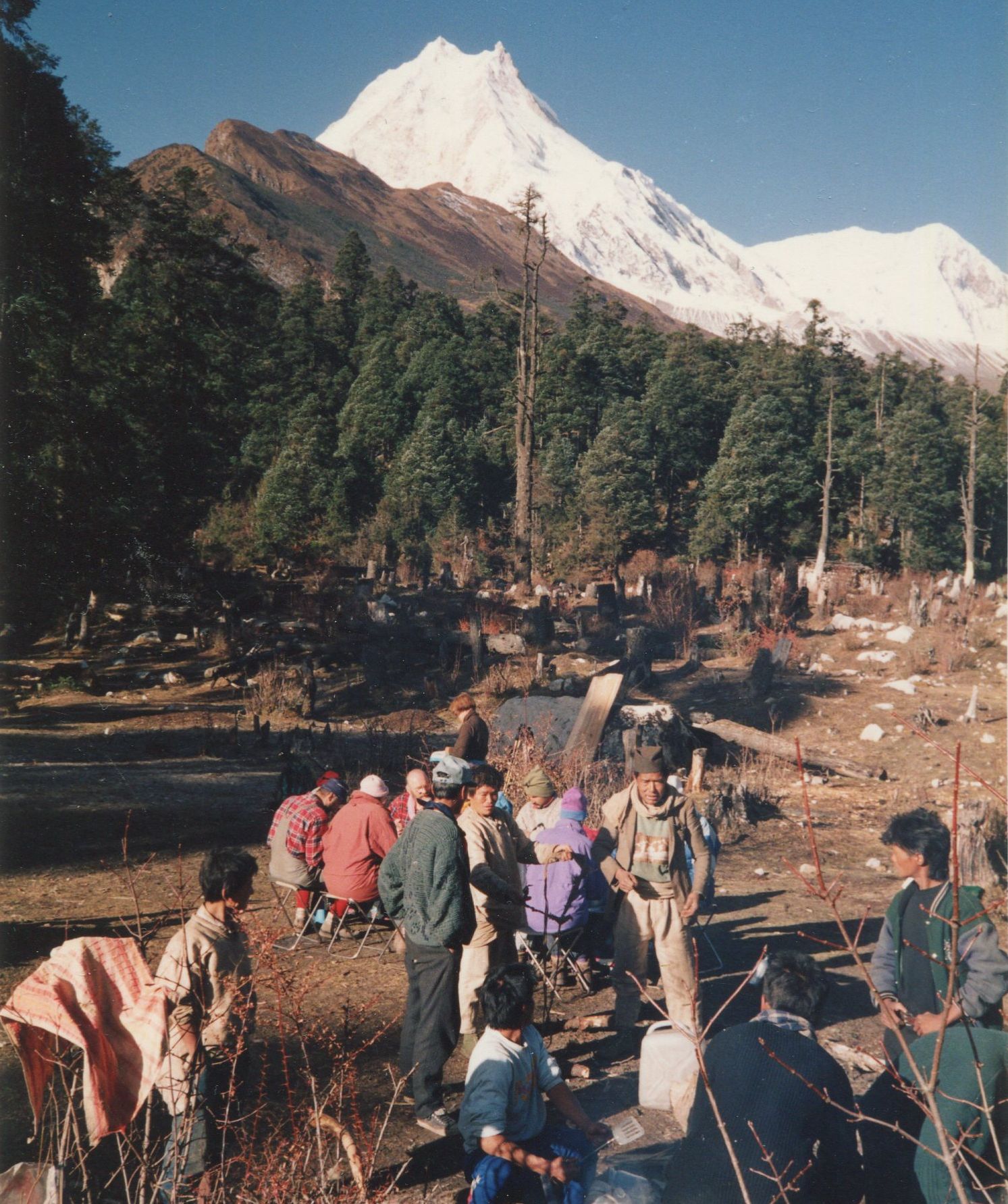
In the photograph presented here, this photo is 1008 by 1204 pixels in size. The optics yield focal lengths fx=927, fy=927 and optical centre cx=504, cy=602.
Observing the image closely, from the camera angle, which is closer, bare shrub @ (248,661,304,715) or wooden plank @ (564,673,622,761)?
wooden plank @ (564,673,622,761)

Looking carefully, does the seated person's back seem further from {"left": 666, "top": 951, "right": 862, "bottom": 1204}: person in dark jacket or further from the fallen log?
the fallen log

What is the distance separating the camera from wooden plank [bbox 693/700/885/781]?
11836mm

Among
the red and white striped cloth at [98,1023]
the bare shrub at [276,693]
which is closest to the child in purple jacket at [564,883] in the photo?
the red and white striped cloth at [98,1023]

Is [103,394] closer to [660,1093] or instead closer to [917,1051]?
[660,1093]

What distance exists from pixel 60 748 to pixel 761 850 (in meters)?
8.24

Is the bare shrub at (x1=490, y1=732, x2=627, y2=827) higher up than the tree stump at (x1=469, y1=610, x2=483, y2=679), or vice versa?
the tree stump at (x1=469, y1=610, x2=483, y2=679)

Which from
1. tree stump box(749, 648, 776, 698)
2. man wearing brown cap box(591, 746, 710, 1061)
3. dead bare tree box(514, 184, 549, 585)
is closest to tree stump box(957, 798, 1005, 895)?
man wearing brown cap box(591, 746, 710, 1061)

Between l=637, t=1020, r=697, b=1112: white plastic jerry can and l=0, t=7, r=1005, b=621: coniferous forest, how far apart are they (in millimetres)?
8729

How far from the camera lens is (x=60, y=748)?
11266 mm

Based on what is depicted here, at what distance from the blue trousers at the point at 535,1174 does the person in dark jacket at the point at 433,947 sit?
2.45 feet

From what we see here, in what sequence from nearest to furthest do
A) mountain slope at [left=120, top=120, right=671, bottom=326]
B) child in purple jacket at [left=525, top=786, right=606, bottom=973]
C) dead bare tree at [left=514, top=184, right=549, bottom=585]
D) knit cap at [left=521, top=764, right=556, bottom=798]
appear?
1. child in purple jacket at [left=525, top=786, right=606, bottom=973]
2. knit cap at [left=521, top=764, right=556, bottom=798]
3. dead bare tree at [left=514, top=184, right=549, bottom=585]
4. mountain slope at [left=120, top=120, right=671, bottom=326]

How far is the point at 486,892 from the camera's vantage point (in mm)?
4125

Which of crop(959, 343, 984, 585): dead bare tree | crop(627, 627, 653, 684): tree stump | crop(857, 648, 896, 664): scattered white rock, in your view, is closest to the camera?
crop(627, 627, 653, 684): tree stump

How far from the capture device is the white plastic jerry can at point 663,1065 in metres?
3.84
